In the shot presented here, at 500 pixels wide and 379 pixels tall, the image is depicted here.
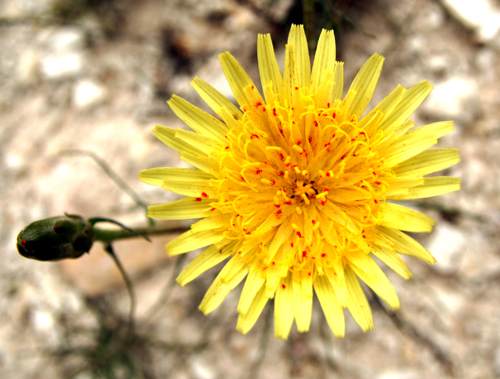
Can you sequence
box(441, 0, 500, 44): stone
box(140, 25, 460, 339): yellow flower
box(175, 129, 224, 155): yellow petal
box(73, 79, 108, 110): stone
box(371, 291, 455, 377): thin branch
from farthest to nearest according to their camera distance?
box(73, 79, 108, 110): stone < box(441, 0, 500, 44): stone < box(371, 291, 455, 377): thin branch < box(175, 129, 224, 155): yellow petal < box(140, 25, 460, 339): yellow flower

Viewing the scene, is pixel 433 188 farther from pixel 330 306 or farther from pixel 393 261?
pixel 330 306

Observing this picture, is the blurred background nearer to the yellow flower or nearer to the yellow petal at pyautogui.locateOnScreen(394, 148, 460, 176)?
the yellow flower

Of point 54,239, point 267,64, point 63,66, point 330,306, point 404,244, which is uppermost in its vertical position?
point 267,64

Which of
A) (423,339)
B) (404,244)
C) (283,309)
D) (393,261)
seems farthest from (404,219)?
(423,339)

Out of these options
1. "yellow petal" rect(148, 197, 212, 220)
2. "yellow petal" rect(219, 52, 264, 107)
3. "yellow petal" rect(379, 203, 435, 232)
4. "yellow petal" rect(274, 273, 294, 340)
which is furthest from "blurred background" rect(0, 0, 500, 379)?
"yellow petal" rect(379, 203, 435, 232)

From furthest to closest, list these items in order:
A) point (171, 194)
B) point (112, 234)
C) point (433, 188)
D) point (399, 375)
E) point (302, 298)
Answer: point (171, 194), point (399, 375), point (112, 234), point (302, 298), point (433, 188)

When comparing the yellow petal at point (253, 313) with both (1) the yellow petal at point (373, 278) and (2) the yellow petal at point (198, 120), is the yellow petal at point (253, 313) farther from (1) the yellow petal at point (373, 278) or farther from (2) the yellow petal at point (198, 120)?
(2) the yellow petal at point (198, 120)
